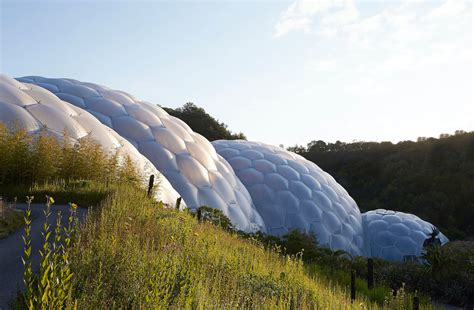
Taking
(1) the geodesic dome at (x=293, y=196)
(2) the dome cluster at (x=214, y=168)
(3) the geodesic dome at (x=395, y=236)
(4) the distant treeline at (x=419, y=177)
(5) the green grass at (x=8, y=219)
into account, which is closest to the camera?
(5) the green grass at (x=8, y=219)

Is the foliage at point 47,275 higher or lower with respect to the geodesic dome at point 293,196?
lower

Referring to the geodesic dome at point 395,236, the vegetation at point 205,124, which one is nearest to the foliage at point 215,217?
the geodesic dome at point 395,236

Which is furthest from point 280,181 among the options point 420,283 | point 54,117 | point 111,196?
point 111,196

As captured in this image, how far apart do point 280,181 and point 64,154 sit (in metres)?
12.2

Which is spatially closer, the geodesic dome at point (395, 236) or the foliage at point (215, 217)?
the foliage at point (215, 217)

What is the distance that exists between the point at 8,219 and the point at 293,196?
49.3ft

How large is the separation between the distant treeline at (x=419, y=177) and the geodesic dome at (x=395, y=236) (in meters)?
8.99

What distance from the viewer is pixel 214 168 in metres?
17.9

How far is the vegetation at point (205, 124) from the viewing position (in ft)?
153

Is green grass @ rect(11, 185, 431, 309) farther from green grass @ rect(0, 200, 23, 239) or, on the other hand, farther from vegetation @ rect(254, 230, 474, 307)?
vegetation @ rect(254, 230, 474, 307)

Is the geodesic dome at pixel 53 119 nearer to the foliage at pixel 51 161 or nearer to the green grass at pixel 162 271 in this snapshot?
the foliage at pixel 51 161

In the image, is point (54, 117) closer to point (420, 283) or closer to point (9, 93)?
point (9, 93)

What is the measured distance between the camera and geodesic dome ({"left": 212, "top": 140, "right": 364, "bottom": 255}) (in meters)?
20.6

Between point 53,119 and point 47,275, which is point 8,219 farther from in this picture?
point 53,119
